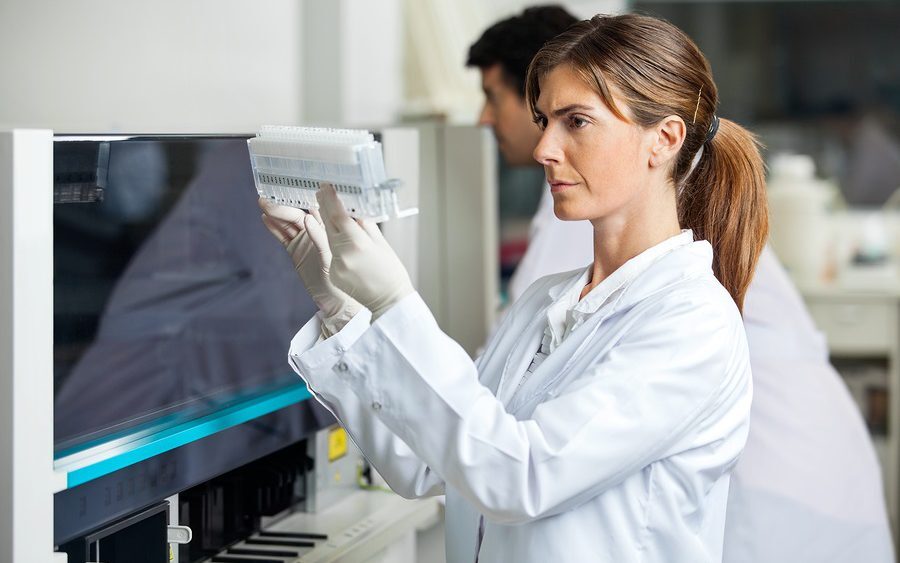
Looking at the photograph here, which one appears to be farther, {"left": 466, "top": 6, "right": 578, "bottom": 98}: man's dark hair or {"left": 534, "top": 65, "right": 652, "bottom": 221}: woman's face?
{"left": 466, "top": 6, "right": 578, "bottom": 98}: man's dark hair

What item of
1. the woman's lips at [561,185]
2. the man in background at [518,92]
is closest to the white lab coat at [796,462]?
the man in background at [518,92]

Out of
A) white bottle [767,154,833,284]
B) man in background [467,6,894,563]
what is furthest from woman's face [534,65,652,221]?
white bottle [767,154,833,284]

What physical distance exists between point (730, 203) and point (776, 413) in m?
1.00

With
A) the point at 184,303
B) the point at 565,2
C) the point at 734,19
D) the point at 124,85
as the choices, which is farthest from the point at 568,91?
the point at 734,19

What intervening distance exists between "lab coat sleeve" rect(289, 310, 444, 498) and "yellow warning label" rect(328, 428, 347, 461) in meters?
Answer: 0.38

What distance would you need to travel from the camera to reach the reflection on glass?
1250mm

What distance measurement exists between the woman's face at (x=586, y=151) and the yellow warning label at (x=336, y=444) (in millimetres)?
643

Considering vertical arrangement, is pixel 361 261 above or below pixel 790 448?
above

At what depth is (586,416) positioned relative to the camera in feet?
3.69

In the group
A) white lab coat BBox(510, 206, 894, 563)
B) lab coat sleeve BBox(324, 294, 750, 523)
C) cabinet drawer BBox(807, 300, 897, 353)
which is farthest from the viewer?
cabinet drawer BBox(807, 300, 897, 353)

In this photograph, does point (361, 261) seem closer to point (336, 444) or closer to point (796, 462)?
point (336, 444)

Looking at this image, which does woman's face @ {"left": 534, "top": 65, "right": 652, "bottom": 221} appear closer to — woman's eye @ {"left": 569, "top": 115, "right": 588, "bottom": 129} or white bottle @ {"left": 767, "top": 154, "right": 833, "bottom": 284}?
woman's eye @ {"left": 569, "top": 115, "right": 588, "bottom": 129}

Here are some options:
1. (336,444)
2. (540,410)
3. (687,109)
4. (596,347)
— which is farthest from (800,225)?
(540,410)

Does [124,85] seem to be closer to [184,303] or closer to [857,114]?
[184,303]
